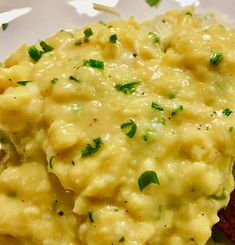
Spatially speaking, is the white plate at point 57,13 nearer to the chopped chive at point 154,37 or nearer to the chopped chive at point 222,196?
the chopped chive at point 154,37

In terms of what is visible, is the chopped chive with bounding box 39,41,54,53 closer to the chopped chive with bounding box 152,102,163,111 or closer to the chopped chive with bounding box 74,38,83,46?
the chopped chive with bounding box 74,38,83,46

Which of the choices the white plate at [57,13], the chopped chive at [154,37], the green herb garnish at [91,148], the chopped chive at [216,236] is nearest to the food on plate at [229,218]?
the chopped chive at [216,236]

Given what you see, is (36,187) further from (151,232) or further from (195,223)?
(195,223)

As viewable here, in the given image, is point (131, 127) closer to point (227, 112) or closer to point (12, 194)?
point (227, 112)

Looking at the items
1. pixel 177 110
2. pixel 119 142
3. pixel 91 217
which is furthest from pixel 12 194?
pixel 177 110

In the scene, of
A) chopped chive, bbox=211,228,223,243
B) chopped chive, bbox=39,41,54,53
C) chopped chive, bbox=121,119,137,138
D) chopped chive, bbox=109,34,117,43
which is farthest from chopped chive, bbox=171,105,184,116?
chopped chive, bbox=39,41,54,53
